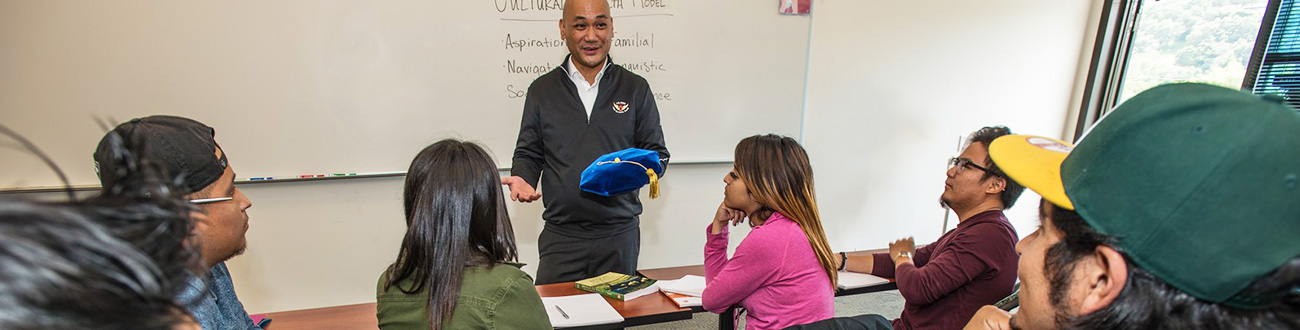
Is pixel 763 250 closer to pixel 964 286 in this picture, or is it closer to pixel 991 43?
pixel 964 286

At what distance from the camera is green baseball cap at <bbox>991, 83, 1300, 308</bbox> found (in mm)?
561

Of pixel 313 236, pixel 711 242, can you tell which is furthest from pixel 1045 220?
pixel 313 236

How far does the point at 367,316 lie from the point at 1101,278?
180 centimetres

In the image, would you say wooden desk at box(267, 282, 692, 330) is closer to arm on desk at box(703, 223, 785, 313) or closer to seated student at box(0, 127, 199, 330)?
arm on desk at box(703, 223, 785, 313)

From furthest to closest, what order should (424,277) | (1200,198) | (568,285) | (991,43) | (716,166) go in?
(991,43) < (716,166) < (568,285) < (424,277) < (1200,198)

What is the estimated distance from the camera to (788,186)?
5.90 feet

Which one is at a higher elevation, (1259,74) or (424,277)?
(1259,74)

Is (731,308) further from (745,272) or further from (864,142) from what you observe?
(864,142)

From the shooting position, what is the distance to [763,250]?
173 cm

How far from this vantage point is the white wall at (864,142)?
2.96 m

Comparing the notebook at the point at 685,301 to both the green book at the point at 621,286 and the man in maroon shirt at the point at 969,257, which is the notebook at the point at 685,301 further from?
the man in maroon shirt at the point at 969,257

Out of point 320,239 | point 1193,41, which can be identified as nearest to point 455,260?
point 320,239

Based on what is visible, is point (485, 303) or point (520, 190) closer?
point (485, 303)

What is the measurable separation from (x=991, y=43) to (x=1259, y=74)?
1.32m
